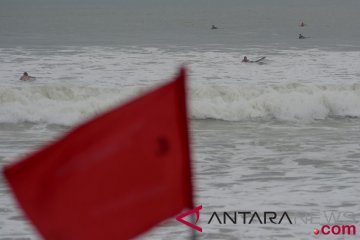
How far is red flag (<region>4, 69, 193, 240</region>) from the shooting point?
344cm

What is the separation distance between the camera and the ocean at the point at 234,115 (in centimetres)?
998

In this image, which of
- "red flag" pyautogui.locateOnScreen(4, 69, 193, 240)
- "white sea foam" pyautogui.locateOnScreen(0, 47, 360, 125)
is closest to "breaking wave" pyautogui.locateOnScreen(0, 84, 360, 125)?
"white sea foam" pyautogui.locateOnScreen(0, 47, 360, 125)

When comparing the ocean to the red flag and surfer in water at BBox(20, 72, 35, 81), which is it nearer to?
surfer in water at BBox(20, 72, 35, 81)

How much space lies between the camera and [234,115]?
1920 cm

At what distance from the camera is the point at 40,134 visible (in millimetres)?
16531

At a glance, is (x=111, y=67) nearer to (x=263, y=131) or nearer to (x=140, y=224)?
(x=263, y=131)

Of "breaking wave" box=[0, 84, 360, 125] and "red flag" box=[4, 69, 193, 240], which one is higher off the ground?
"red flag" box=[4, 69, 193, 240]

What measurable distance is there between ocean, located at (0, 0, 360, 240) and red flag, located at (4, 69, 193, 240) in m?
5.30

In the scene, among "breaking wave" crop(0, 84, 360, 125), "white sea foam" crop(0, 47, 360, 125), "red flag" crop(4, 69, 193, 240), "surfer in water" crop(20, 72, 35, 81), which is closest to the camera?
"red flag" crop(4, 69, 193, 240)

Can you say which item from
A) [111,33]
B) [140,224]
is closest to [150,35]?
[111,33]

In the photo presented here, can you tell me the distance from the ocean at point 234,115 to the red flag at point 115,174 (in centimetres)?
530

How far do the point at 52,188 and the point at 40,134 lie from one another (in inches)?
525

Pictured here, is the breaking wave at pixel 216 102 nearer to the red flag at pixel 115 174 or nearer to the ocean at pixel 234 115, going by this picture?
the ocean at pixel 234 115

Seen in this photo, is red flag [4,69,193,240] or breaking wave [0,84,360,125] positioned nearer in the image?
red flag [4,69,193,240]
